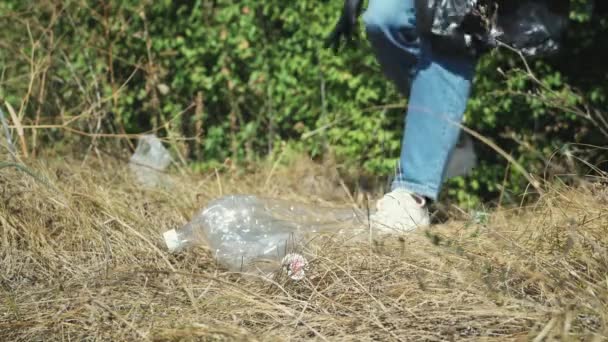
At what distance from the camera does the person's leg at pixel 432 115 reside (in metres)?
2.40

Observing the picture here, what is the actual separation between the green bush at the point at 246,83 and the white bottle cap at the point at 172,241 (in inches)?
47.1

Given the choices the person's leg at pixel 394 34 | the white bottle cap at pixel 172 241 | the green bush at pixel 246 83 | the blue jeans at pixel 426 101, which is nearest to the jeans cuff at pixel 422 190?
the blue jeans at pixel 426 101

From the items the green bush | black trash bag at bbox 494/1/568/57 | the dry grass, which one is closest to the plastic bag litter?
the green bush

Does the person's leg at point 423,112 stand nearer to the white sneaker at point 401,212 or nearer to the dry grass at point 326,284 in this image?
the white sneaker at point 401,212

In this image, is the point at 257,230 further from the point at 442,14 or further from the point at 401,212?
the point at 442,14

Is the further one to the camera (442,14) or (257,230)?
(257,230)

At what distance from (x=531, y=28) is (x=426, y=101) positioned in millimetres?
360

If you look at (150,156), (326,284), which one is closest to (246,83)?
(150,156)

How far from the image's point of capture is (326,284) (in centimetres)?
192

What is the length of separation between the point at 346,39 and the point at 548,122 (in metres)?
1.36

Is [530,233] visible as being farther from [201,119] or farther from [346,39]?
[201,119]

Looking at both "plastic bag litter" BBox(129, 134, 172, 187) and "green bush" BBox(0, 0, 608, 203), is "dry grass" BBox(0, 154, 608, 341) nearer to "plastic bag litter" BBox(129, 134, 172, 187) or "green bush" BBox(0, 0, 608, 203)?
"plastic bag litter" BBox(129, 134, 172, 187)

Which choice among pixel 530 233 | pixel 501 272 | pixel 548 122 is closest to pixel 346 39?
pixel 530 233

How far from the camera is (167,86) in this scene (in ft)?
12.8
